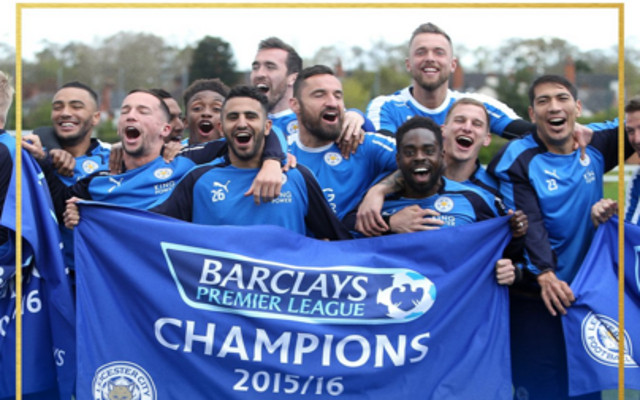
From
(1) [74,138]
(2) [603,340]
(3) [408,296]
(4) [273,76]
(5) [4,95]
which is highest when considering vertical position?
(4) [273,76]

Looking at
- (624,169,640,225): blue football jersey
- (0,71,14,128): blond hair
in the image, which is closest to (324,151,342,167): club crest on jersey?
(624,169,640,225): blue football jersey

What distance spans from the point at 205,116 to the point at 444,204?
2.02 metres

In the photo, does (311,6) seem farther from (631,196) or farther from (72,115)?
(631,196)

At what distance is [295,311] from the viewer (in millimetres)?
3859

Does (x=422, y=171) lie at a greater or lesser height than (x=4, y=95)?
lesser

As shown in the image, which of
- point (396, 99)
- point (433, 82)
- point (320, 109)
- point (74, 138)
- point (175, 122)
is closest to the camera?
point (320, 109)

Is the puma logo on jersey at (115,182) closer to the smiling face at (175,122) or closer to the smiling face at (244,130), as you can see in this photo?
the smiling face at (244,130)

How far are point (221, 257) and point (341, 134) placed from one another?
114 centimetres

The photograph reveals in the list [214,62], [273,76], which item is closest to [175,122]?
[273,76]

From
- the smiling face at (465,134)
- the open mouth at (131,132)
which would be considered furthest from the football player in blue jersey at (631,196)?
the open mouth at (131,132)

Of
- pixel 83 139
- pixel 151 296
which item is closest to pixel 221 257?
pixel 151 296

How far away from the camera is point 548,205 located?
4.20m

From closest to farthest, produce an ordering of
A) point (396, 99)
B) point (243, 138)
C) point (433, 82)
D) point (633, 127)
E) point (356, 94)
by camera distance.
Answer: point (243, 138), point (633, 127), point (433, 82), point (396, 99), point (356, 94)

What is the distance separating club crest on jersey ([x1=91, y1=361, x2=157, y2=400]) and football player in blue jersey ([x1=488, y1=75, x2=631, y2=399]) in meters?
2.16
